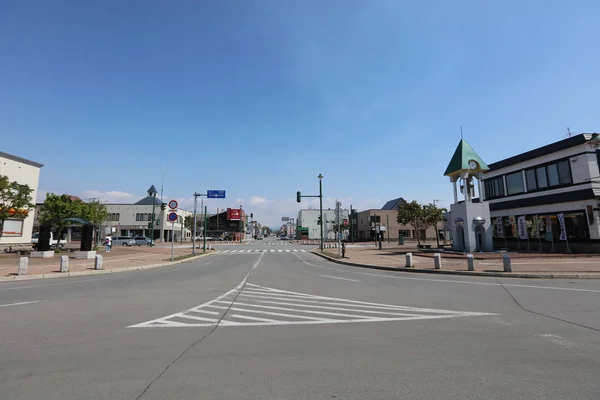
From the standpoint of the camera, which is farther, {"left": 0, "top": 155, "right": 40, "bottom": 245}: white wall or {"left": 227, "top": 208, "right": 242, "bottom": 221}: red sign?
{"left": 227, "top": 208, "right": 242, "bottom": 221}: red sign

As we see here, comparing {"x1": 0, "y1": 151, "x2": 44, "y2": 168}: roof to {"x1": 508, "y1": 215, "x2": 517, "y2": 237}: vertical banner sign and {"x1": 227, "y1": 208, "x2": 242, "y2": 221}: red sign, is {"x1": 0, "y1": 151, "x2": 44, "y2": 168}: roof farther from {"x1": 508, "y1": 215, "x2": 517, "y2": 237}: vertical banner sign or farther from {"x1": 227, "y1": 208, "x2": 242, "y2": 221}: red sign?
{"x1": 227, "y1": 208, "x2": 242, "y2": 221}: red sign

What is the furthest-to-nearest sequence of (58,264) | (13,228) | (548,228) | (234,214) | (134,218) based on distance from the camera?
(234,214), (134,218), (13,228), (548,228), (58,264)

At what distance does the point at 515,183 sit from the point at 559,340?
31.9m

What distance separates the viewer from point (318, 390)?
3646 mm

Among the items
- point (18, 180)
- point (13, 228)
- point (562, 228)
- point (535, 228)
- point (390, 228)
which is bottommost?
point (562, 228)

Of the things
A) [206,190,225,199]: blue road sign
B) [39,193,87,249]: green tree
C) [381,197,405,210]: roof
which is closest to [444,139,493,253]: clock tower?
[206,190,225,199]: blue road sign

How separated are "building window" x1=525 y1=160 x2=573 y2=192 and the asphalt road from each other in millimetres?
21389

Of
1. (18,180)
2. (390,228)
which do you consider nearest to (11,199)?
(18,180)

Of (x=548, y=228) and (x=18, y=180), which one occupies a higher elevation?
(x=18, y=180)

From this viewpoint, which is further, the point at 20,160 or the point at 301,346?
the point at 20,160

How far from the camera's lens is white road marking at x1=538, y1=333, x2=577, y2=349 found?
16.9 feet

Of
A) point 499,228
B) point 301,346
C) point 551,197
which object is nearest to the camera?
point 301,346

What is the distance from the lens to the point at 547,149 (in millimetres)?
27797

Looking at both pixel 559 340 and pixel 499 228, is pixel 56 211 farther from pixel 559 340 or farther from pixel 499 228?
pixel 499 228
